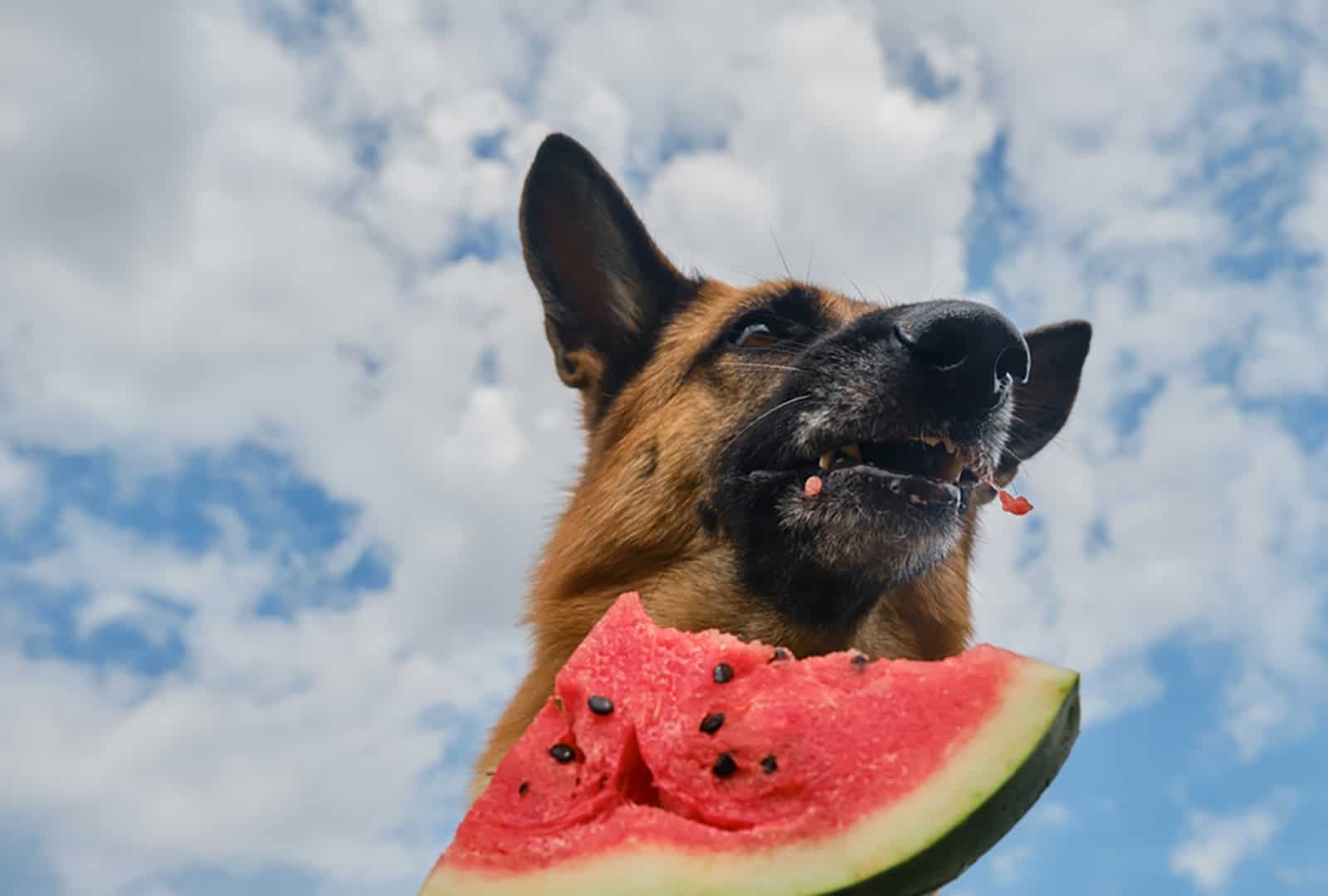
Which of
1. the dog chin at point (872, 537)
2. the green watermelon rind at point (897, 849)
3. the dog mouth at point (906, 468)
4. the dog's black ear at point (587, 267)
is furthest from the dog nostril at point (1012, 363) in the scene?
the dog's black ear at point (587, 267)

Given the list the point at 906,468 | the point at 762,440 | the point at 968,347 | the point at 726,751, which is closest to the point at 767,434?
the point at 762,440

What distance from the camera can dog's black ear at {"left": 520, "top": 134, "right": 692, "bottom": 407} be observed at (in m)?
4.57

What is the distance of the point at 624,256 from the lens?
4766 millimetres

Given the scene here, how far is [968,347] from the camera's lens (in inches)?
124

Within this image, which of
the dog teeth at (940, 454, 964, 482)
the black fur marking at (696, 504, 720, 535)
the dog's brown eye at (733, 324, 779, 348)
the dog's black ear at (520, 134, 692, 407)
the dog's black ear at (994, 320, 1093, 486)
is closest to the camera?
the dog teeth at (940, 454, 964, 482)

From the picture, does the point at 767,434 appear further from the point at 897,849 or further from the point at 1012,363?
the point at 897,849

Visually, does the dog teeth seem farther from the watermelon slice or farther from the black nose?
the watermelon slice

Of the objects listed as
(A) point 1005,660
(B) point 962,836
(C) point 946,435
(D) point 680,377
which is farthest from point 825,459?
(B) point 962,836

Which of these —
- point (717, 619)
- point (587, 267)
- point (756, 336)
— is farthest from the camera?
point (587, 267)

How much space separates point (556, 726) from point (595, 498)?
65.9 inches

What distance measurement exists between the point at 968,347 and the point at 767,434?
2.68 ft

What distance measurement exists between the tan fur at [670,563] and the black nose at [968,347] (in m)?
0.81

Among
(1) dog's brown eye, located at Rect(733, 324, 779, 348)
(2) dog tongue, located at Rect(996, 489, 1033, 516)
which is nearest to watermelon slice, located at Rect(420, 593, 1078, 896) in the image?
(2) dog tongue, located at Rect(996, 489, 1033, 516)

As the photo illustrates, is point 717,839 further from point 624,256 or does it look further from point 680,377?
point 624,256
